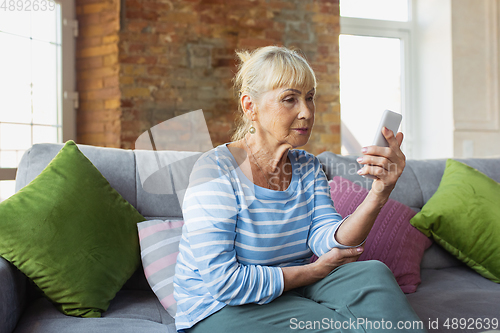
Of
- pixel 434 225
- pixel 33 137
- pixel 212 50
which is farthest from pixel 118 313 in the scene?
pixel 212 50

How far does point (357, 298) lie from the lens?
40.2 inches

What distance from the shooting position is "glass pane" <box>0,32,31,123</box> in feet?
9.14

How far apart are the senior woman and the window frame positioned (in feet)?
7.34

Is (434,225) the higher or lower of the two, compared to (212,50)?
lower

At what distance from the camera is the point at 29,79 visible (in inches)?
116

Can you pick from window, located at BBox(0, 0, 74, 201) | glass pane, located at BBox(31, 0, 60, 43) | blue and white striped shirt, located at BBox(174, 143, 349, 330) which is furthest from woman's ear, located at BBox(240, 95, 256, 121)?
glass pane, located at BBox(31, 0, 60, 43)

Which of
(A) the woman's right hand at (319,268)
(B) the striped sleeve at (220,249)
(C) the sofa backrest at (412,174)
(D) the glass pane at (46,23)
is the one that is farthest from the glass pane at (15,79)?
(A) the woman's right hand at (319,268)

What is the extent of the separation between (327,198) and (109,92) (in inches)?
90.7

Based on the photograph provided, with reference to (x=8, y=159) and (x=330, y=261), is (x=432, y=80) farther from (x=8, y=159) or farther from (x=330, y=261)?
(x=8, y=159)

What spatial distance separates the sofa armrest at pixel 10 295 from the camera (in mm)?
1071

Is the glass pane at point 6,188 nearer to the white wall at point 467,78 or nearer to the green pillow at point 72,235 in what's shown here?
the green pillow at point 72,235

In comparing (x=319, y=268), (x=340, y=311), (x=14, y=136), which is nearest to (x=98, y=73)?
(x=14, y=136)

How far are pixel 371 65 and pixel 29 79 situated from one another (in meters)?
2.97

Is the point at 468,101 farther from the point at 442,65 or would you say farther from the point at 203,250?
the point at 203,250
